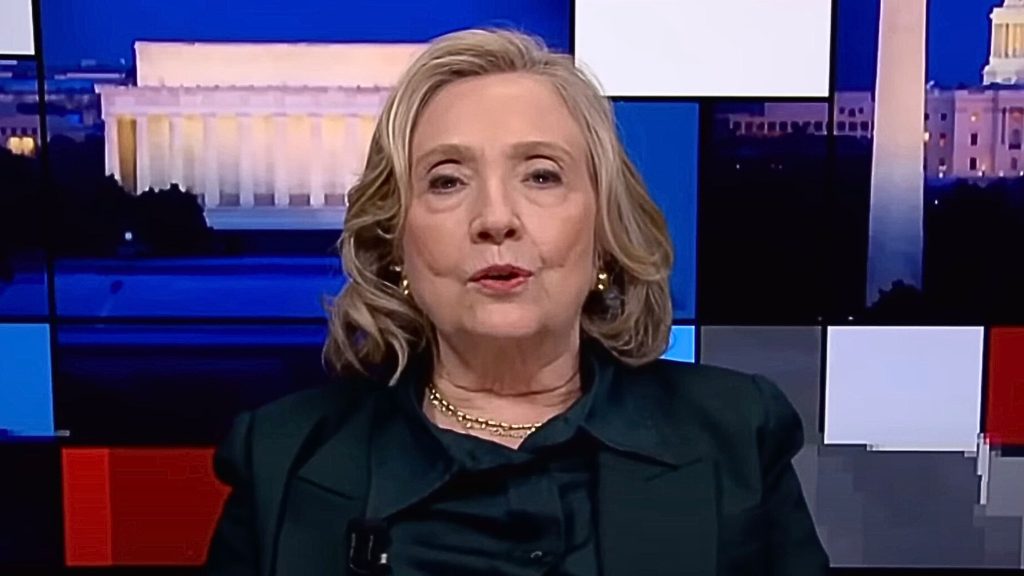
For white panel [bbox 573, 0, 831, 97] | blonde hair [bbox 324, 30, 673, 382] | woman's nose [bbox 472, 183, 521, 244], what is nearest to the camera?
woman's nose [bbox 472, 183, 521, 244]

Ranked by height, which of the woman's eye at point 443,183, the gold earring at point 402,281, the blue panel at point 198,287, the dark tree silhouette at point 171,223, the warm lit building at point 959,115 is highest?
the warm lit building at point 959,115

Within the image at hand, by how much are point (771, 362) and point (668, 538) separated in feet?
1.82

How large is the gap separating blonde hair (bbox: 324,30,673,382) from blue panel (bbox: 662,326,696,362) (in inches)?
12.0

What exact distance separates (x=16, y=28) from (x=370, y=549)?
98 centimetres

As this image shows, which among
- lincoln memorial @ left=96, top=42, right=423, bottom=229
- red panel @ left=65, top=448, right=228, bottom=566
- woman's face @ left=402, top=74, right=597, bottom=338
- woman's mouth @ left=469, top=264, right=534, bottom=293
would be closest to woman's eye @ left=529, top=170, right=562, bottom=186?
woman's face @ left=402, top=74, right=597, bottom=338

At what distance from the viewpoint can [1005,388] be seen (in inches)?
71.1

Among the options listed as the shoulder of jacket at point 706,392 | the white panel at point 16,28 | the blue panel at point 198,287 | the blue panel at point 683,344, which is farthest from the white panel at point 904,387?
the white panel at point 16,28

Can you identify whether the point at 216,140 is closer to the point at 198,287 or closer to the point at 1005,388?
the point at 198,287

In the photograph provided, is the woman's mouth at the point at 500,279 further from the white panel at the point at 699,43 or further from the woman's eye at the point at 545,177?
the white panel at the point at 699,43

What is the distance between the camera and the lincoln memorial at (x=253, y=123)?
174 cm

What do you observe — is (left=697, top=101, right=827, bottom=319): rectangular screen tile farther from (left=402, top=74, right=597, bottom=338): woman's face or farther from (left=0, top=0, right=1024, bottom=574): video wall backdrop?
(left=402, top=74, right=597, bottom=338): woman's face

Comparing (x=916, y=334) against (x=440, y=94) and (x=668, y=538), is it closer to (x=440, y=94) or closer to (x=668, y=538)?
(x=668, y=538)

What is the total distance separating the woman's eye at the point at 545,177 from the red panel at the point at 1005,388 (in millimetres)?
832

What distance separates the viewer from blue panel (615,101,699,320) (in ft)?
5.70
